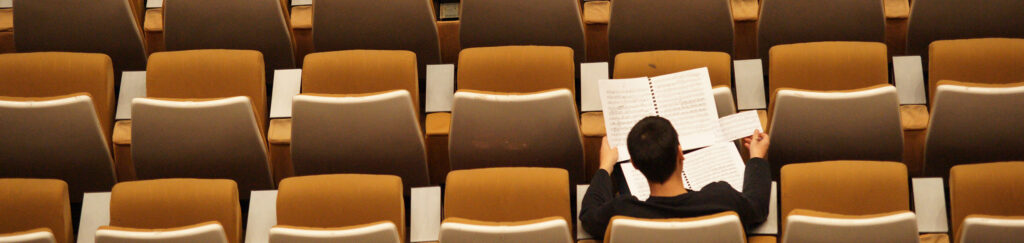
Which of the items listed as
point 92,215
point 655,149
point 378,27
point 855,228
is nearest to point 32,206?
point 92,215

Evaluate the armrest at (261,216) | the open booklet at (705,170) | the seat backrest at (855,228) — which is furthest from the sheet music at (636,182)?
the armrest at (261,216)

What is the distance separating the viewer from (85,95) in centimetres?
73

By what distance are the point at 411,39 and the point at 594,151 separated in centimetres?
18

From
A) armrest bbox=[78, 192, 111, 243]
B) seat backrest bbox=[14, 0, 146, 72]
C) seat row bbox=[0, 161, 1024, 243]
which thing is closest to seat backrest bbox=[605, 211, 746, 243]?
seat row bbox=[0, 161, 1024, 243]

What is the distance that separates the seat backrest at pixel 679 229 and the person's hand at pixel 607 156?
10cm

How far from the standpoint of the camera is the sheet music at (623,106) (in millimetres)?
719

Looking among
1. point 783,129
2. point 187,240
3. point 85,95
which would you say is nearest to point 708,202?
point 783,129

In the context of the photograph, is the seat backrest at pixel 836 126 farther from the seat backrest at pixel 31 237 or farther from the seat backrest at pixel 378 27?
the seat backrest at pixel 31 237

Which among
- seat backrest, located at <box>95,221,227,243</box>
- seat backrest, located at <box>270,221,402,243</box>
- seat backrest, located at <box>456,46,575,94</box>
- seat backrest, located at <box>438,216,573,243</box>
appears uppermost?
seat backrest, located at <box>456,46,575,94</box>

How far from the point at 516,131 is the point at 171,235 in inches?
8.6

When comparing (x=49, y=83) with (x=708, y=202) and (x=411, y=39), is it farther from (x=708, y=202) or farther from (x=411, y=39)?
(x=708, y=202)

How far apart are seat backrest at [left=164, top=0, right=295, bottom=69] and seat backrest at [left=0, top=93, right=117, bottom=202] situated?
123mm

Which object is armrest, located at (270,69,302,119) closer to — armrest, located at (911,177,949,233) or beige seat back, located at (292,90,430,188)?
beige seat back, located at (292,90,430,188)

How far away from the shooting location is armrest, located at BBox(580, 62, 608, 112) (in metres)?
0.78
